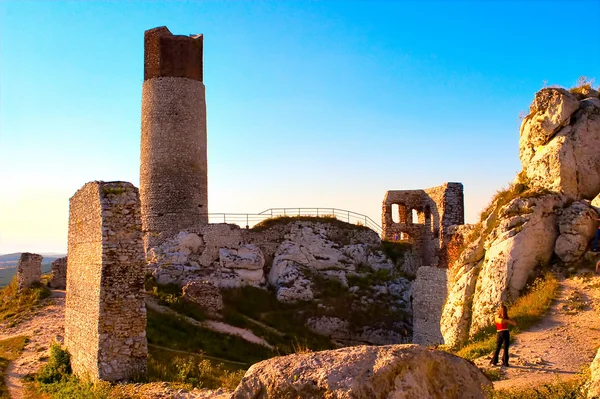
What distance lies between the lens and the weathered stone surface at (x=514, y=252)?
39.0 ft

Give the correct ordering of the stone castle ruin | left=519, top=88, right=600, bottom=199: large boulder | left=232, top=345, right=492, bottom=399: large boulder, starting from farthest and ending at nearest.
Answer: the stone castle ruin, left=519, top=88, right=600, bottom=199: large boulder, left=232, top=345, right=492, bottom=399: large boulder

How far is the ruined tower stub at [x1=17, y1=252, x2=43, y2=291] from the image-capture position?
2355 cm

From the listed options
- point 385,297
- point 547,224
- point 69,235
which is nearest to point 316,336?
point 385,297

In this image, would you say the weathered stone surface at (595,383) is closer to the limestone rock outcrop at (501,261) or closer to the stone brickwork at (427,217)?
the limestone rock outcrop at (501,261)

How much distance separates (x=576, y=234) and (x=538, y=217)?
0.85 m

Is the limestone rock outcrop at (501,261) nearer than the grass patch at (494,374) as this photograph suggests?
No

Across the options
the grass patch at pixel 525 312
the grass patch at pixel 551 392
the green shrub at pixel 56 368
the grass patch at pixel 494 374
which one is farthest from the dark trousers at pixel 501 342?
the green shrub at pixel 56 368

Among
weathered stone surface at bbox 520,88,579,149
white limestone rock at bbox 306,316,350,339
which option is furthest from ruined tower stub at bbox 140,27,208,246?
weathered stone surface at bbox 520,88,579,149

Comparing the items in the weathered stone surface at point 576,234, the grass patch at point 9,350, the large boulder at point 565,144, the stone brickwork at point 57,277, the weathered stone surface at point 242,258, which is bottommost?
the grass patch at point 9,350

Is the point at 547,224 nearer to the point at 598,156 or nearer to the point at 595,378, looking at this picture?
the point at 598,156

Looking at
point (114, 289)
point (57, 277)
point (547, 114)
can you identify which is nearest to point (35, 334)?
point (57, 277)

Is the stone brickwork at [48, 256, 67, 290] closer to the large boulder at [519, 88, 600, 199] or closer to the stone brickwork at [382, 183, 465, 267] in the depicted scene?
the stone brickwork at [382, 183, 465, 267]

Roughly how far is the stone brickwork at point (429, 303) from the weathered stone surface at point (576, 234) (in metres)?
9.31

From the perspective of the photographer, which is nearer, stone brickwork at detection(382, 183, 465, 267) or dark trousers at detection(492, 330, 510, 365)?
dark trousers at detection(492, 330, 510, 365)
